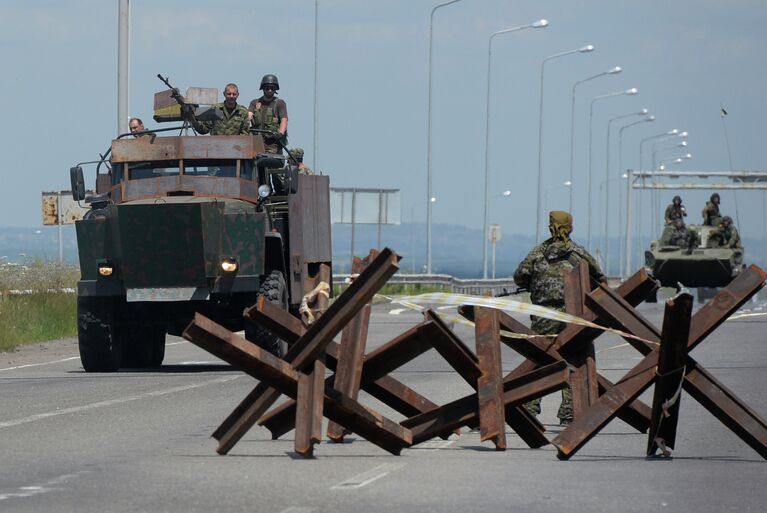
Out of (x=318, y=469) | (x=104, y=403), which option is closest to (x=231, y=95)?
(x=104, y=403)

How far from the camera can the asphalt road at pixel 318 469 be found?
346 inches

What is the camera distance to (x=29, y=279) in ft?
107

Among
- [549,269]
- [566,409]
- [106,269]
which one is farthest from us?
[106,269]

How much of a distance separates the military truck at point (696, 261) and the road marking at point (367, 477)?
36.2 meters

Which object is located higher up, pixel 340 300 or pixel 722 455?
pixel 340 300

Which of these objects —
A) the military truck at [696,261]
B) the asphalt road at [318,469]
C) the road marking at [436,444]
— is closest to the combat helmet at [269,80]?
the asphalt road at [318,469]

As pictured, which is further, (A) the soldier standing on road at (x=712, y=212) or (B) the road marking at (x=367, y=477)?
(A) the soldier standing on road at (x=712, y=212)

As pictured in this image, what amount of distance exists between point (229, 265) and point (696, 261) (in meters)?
28.1

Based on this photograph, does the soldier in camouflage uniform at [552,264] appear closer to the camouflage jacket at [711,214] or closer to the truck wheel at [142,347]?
the truck wheel at [142,347]

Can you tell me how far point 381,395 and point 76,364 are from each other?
38.0ft

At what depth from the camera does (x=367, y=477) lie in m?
9.81

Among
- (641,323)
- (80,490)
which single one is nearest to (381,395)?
(641,323)

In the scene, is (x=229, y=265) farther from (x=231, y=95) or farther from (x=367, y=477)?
(x=367, y=477)

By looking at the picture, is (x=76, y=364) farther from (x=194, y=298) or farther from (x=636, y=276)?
(x=636, y=276)
